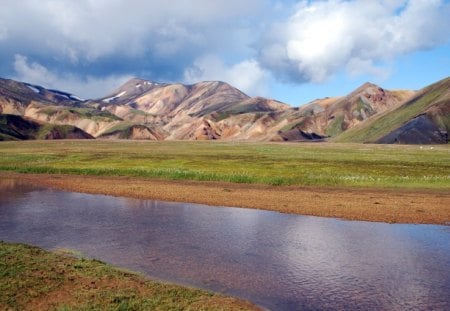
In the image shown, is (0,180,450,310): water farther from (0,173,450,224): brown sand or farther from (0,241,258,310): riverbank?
(0,173,450,224): brown sand

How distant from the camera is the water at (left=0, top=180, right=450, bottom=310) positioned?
68.3 ft

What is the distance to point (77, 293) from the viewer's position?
750 inches

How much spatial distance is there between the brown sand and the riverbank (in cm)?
2318

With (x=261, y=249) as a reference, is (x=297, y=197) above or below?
above

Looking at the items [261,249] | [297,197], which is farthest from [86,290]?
[297,197]

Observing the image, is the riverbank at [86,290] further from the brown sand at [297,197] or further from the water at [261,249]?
the brown sand at [297,197]

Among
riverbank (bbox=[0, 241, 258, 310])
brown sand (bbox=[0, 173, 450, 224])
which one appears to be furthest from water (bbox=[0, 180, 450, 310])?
brown sand (bbox=[0, 173, 450, 224])

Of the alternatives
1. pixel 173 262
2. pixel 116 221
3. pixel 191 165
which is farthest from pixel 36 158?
pixel 173 262

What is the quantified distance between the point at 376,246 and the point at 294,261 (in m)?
7.03

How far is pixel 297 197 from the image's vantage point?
4953 centimetres

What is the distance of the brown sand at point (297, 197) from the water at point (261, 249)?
2.99m

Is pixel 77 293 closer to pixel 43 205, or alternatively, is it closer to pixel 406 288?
pixel 406 288

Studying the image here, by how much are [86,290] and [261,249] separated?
1207cm

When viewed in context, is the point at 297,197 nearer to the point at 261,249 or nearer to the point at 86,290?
the point at 261,249
